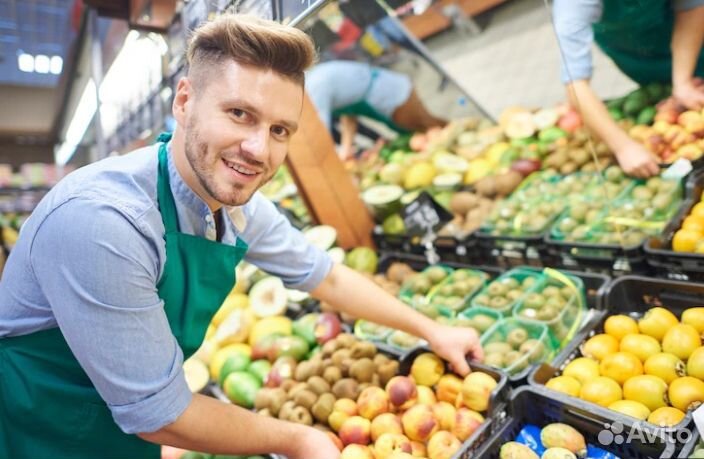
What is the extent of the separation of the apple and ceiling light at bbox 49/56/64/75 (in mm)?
5442

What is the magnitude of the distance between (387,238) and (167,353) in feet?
6.68

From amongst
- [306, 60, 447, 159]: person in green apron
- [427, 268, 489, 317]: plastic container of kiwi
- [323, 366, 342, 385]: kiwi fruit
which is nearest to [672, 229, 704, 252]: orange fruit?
[427, 268, 489, 317]: plastic container of kiwi

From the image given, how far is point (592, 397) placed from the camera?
1.35 metres

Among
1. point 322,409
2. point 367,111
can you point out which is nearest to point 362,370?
point 322,409

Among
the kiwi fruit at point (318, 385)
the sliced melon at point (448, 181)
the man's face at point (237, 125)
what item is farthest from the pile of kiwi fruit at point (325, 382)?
the sliced melon at point (448, 181)

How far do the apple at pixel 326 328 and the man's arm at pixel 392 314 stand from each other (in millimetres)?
376

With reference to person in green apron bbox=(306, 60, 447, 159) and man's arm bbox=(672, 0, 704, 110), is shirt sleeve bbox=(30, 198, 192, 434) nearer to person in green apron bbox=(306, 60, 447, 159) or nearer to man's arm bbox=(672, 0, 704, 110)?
man's arm bbox=(672, 0, 704, 110)

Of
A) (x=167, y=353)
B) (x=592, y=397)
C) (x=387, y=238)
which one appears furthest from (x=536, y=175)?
(x=167, y=353)

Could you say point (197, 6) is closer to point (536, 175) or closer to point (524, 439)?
point (524, 439)

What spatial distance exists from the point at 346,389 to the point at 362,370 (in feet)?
0.31

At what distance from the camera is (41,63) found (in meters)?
5.79

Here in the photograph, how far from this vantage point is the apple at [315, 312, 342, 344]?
2.12m

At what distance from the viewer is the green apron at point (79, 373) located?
47.6 inches

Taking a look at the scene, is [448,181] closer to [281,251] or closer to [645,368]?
[281,251]
